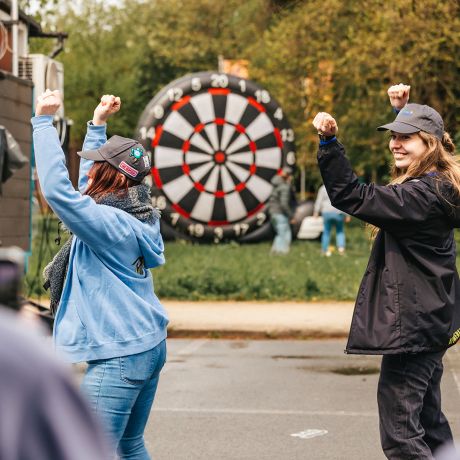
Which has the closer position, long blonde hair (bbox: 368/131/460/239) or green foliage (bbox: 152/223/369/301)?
long blonde hair (bbox: 368/131/460/239)

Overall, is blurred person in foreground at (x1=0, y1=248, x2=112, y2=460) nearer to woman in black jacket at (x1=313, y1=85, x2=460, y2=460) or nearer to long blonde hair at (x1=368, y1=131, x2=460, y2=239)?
woman in black jacket at (x1=313, y1=85, x2=460, y2=460)

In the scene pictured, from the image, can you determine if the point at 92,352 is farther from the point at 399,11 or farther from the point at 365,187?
the point at 399,11

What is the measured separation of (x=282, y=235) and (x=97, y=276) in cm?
1623

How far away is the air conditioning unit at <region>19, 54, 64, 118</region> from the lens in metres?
12.7

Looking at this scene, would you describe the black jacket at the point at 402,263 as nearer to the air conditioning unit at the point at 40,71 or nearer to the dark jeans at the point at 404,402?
the dark jeans at the point at 404,402

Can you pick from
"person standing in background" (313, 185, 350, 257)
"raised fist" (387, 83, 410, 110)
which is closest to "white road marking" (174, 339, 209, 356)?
"raised fist" (387, 83, 410, 110)

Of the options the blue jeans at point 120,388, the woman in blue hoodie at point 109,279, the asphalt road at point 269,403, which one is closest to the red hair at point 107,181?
the woman in blue hoodie at point 109,279

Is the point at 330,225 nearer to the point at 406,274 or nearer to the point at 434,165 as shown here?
the point at 434,165

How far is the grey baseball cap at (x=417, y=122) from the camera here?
4.26 m

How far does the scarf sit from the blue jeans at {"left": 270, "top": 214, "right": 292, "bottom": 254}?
51.1 ft

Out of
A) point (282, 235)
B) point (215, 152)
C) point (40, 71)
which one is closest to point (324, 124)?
point (40, 71)

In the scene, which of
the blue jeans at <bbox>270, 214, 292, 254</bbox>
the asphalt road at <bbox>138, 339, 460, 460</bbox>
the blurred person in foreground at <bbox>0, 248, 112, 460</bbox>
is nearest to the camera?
the blurred person in foreground at <bbox>0, 248, 112, 460</bbox>

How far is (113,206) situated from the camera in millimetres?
3857

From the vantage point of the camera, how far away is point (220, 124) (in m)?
21.7
